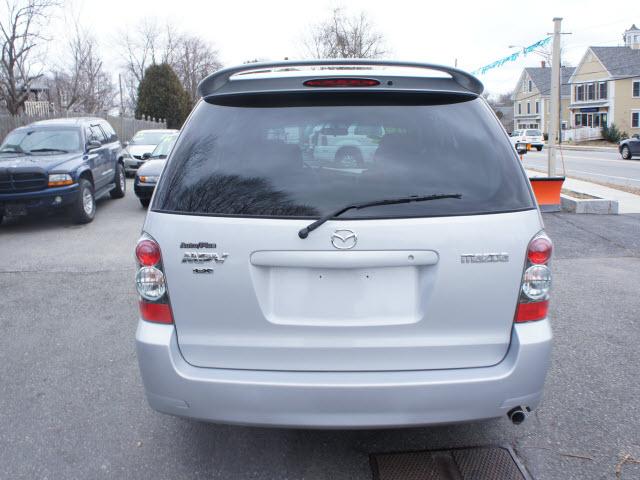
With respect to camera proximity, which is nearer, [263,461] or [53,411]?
[263,461]

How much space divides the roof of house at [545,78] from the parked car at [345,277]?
76.9m

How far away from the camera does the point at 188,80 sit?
65.8 m

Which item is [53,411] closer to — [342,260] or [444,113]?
[342,260]

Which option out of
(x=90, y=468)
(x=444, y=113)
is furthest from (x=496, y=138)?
(x=90, y=468)

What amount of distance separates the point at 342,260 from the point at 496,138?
913 mm

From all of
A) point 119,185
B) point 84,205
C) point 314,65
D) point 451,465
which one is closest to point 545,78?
point 119,185

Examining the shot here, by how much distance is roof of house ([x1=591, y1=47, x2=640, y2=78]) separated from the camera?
58.2 m

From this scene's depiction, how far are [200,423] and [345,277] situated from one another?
1.59m

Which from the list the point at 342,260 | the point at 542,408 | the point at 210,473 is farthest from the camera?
the point at 542,408

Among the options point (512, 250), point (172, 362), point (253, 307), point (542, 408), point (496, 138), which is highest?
point (496, 138)

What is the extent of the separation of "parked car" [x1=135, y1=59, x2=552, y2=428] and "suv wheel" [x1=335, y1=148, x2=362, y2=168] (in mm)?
52

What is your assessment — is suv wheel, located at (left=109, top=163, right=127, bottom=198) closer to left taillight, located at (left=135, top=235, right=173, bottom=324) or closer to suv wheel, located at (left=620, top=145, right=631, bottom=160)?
left taillight, located at (left=135, top=235, right=173, bottom=324)

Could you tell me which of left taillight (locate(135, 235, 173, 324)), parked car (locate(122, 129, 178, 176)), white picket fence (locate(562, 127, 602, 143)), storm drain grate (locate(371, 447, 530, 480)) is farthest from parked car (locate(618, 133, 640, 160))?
left taillight (locate(135, 235, 173, 324))

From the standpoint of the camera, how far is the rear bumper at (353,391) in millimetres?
2438
